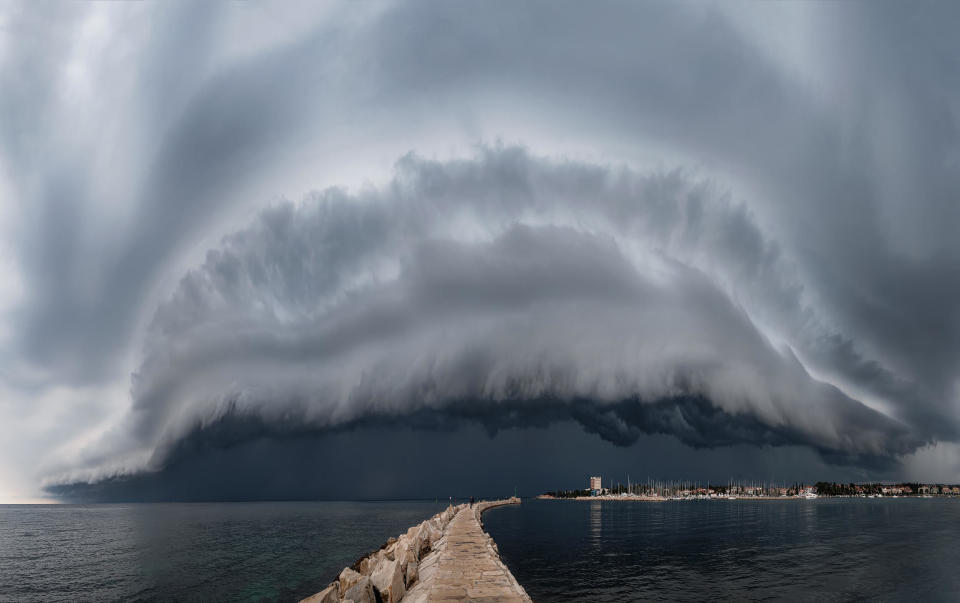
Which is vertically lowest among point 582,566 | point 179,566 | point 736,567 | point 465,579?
point 179,566

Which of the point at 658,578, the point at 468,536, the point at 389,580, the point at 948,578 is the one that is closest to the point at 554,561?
the point at 468,536

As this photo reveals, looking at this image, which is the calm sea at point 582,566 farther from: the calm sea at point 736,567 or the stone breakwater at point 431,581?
the stone breakwater at point 431,581

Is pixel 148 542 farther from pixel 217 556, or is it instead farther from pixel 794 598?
pixel 794 598

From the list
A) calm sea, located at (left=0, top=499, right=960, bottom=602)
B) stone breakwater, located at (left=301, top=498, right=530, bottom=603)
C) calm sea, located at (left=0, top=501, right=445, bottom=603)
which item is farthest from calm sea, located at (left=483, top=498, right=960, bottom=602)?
calm sea, located at (left=0, top=501, right=445, bottom=603)

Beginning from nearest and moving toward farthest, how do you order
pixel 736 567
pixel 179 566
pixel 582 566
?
1. pixel 736 567
2. pixel 582 566
3. pixel 179 566

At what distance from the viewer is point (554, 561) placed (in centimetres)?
4400

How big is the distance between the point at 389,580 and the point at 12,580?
3858cm

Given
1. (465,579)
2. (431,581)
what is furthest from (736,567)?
(431,581)

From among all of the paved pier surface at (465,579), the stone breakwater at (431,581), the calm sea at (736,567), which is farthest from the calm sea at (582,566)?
the stone breakwater at (431,581)

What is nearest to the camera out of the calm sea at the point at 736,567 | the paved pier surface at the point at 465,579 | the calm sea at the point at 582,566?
the paved pier surface at the point at 465,579

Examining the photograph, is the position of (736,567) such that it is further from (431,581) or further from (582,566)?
(431,581)

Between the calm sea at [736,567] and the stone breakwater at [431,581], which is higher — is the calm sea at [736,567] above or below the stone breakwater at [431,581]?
below

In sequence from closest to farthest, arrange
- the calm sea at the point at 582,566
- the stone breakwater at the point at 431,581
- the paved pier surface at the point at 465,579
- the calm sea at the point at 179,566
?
the paved pier surface at the point at 465,579 → the stone breakwater at the point at 431,581 → the calm sea at the point at 582,566 → the calm sea at the point at 179,566

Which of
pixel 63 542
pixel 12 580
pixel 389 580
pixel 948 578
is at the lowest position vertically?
pixel 63 542
